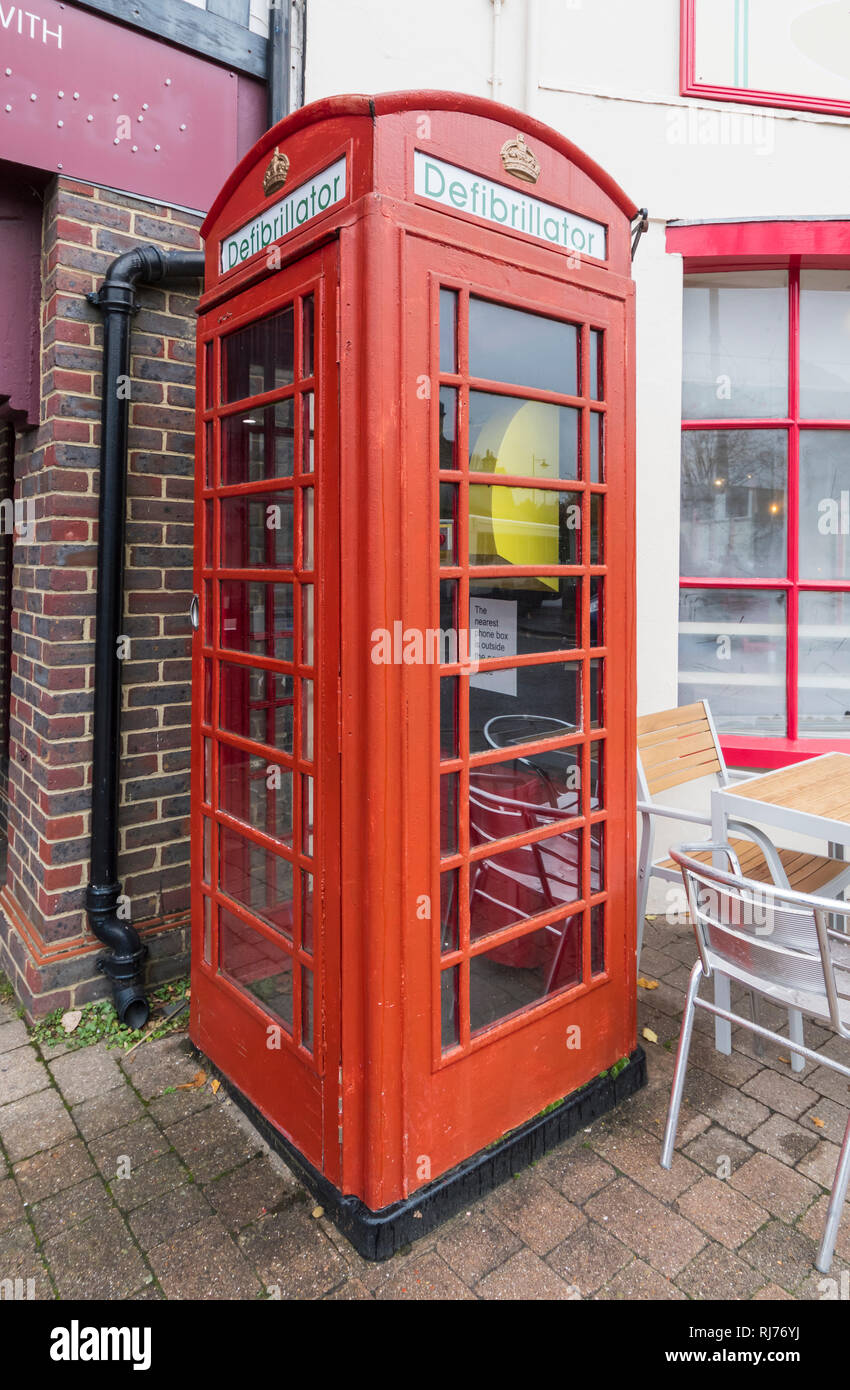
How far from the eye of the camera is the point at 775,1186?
2523 millimetres

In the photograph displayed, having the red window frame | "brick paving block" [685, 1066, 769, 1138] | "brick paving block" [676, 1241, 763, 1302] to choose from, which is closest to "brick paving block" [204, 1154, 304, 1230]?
"brick paving block" [676, 1241, 763, 1302]

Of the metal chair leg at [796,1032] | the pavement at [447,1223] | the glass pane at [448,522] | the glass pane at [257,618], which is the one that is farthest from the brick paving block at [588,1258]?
the glass pane at [448,522]

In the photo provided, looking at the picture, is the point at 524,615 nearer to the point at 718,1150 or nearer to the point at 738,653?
the point at 718,1150

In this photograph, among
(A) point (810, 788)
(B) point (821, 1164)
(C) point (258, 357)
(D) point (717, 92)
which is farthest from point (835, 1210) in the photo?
(D) point (717, 92)

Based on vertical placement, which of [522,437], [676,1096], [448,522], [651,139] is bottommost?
[676,1096]

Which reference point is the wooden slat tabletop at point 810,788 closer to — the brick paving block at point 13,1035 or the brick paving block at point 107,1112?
the brick paving block at point 107,1112

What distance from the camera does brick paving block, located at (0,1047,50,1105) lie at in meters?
2.99

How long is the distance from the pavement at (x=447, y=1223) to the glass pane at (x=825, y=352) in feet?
11.7

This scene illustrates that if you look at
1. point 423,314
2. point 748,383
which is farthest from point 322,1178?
point 748,383

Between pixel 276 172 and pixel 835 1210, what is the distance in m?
3.43

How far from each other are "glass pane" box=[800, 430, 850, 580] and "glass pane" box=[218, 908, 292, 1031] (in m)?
3.73

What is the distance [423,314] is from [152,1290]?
275 centimetres

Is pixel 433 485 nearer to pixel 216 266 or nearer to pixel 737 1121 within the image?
pixel 216 266
